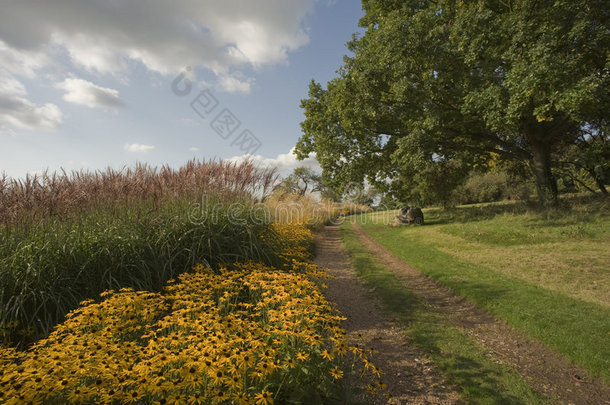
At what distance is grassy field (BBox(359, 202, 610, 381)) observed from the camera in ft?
13.4

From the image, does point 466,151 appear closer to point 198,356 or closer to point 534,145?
point 534,145

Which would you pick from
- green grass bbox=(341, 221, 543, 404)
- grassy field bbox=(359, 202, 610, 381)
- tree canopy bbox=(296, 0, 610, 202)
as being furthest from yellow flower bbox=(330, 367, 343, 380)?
tree canopy bbox=(296, 0, 610, 202)

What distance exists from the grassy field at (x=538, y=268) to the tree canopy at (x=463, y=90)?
3.19m

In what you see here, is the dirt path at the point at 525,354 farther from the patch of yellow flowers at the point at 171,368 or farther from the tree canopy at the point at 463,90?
the tree canopy at the point at 463,90

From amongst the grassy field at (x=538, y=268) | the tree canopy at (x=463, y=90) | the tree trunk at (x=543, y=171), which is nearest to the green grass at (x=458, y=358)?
the grassy field at (x=538, y=268)

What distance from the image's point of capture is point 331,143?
1389cm

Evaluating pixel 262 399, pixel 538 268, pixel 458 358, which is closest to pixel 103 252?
pixel 262 399

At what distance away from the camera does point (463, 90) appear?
1089cm

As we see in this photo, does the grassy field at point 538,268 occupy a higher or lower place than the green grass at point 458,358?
higher

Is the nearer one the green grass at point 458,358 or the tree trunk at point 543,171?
the green grass at point 458,358

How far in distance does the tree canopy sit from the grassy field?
10.5ft

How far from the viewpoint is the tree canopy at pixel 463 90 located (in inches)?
350

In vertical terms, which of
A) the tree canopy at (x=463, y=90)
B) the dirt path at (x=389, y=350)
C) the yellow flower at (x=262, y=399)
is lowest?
the dirt path at (x=389, y=350)

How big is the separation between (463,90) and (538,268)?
7.23 meters
